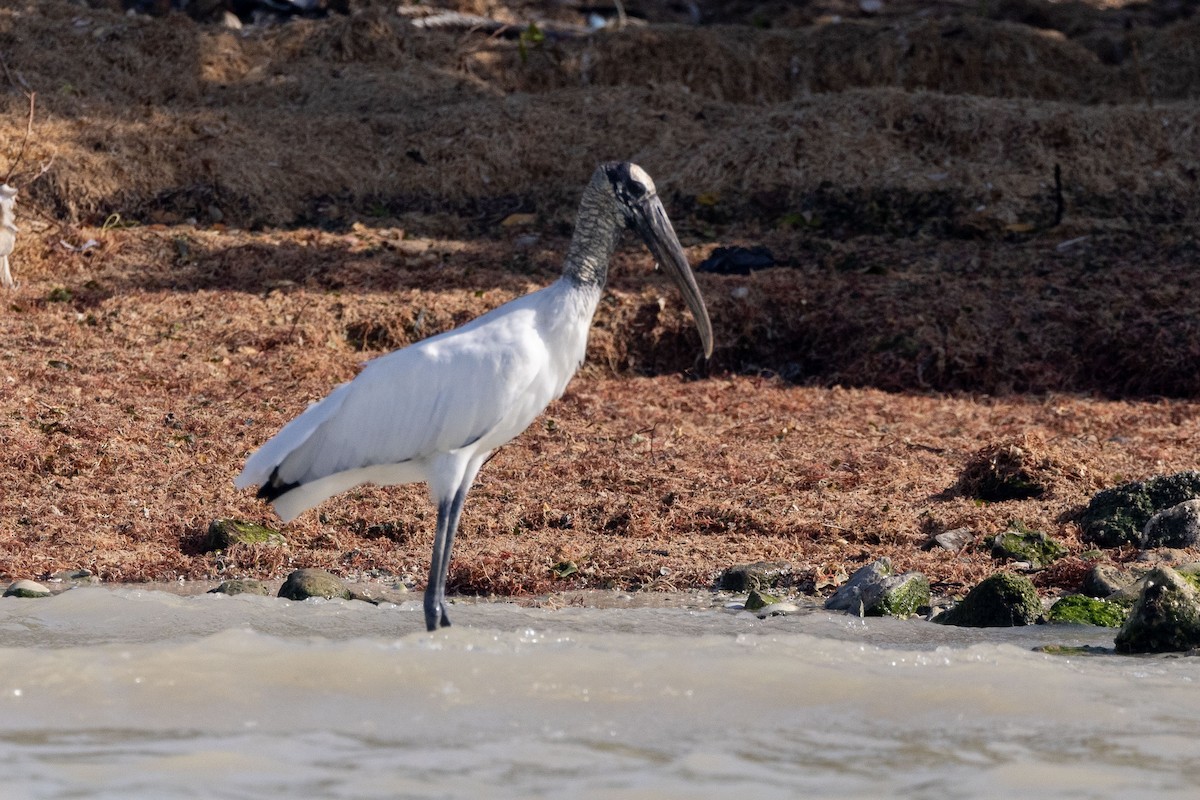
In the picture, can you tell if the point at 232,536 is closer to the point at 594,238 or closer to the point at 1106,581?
the point at 594,238

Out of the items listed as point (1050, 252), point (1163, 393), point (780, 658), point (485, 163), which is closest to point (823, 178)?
point (1050, 252)

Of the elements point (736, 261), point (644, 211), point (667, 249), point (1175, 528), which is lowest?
point (1175, 528)

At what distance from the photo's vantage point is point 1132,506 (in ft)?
23.8

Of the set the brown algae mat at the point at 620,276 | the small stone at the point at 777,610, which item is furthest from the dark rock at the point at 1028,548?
the small stone at the point at 777,610

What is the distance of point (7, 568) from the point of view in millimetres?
6844

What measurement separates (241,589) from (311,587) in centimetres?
33

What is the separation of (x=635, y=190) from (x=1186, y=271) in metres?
7.13

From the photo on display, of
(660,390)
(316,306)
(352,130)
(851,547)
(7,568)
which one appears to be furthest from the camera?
(352,130)

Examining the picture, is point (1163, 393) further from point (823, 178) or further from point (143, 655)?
point (143, 655)

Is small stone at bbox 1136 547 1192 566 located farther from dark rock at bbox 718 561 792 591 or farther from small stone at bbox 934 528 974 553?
dark rock at bbox 718 561 792 591

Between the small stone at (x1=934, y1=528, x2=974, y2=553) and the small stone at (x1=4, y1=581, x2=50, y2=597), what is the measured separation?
3953 millimetres

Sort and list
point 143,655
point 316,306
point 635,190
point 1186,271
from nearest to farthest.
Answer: point 143,655 < point 635,190 < point 316,306 < point 1186,271

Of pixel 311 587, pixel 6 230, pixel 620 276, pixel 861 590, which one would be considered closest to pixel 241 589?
pixel 311 587

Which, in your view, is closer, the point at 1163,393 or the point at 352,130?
the point at 1163,393
